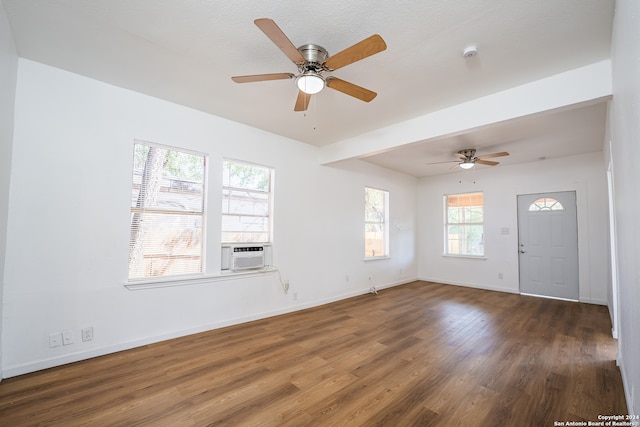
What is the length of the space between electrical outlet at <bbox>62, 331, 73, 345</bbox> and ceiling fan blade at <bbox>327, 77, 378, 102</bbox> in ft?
11.1

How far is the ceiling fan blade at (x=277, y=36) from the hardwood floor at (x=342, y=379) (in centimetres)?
252

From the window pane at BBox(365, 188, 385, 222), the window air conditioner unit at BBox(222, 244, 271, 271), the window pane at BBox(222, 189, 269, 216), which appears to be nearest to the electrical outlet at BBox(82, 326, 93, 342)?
the window air conditioner unit at BBox(222, 244, 271, 271)

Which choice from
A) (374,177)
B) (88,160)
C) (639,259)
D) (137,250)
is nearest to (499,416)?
(639,259)

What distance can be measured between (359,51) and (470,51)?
1085mm

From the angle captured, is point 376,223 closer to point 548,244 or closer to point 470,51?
point 548,244

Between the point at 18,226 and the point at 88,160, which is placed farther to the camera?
the point at 88,160

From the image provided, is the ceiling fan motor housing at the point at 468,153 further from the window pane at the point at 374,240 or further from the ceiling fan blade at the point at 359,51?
the ceiling fan blade at the point at 359,51

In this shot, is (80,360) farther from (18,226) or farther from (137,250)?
(18,226)

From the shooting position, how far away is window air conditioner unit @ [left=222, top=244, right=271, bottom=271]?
3.79 meters

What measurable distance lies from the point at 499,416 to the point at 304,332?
2.15 m

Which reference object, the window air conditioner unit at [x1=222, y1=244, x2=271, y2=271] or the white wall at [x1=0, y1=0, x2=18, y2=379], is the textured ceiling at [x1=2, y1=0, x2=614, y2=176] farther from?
the window air conditioner unit at [x1=222, y1=244, x2=271, y2=271]

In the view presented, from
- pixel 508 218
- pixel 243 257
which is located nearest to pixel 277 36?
pixel 243 257

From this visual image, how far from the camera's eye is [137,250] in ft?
10.2

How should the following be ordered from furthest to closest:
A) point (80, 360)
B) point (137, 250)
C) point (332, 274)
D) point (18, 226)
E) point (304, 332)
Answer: point (332, 274)
point (304, 332)
point (137, 250)
point (80, 360)
point (18, 226)
